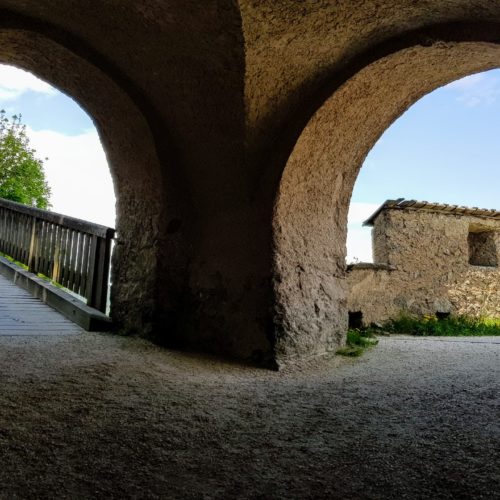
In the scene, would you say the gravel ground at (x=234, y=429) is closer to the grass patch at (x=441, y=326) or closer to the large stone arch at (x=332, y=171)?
the large stone arch at (x=332, y=171)

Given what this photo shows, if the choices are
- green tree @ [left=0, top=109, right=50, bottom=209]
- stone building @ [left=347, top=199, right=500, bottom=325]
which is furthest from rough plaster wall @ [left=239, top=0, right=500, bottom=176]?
green tree @ [left=0, top=109, right=50, bottom=209]

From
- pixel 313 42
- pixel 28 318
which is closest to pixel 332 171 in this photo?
pixel 313 42

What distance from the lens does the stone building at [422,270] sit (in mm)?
8164

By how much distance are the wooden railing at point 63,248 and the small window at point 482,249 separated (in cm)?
829

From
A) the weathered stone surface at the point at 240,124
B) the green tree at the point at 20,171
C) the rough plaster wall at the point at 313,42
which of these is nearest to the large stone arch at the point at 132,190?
the weathered stone surface at the point at 240,124

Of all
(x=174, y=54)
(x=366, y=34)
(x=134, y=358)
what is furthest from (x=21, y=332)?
(x=366, y=34)

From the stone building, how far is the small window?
0.27m

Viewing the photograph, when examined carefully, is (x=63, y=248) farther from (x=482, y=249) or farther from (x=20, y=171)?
(x=20, y=171)

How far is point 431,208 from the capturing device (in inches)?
351

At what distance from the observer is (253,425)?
208cm

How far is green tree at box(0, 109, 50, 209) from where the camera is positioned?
Answer: 721 inches

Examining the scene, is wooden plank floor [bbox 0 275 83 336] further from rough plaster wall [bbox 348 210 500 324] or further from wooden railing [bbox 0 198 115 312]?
rough plaster wall [bbox 348 210 500 324]

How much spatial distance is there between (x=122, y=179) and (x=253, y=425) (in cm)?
289

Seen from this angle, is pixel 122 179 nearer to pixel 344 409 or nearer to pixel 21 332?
pixel 21 332
